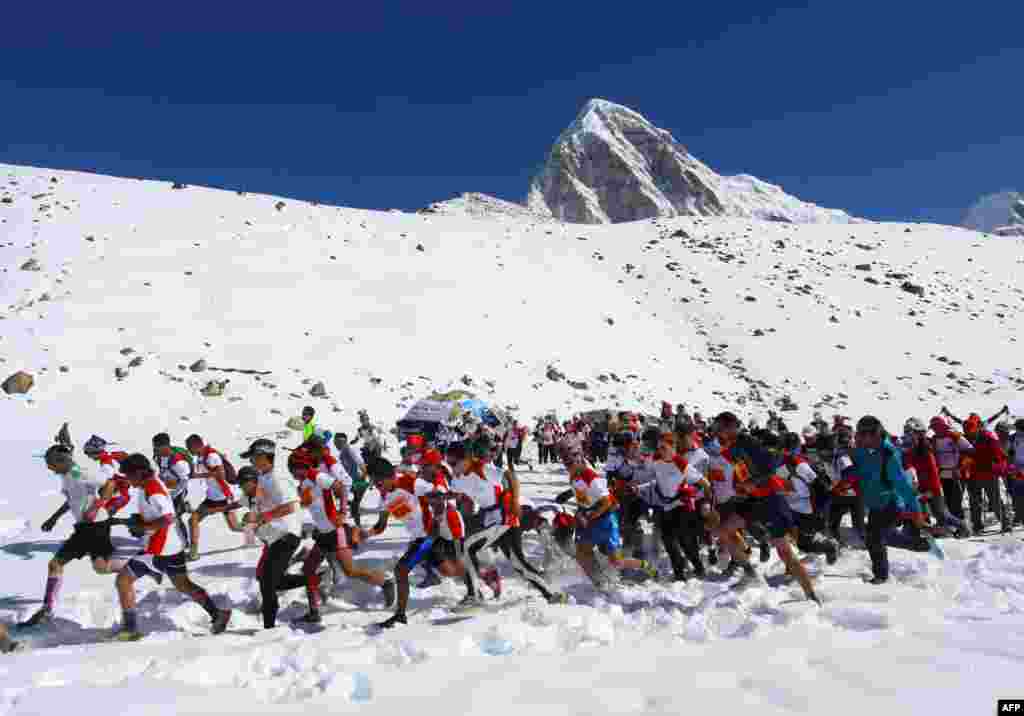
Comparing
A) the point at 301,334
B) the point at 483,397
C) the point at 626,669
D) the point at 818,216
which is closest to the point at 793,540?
the point at 626,669

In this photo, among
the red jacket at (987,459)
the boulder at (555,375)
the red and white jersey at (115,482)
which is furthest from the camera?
the boulder at (555,375)

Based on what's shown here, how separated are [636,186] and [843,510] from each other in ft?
580

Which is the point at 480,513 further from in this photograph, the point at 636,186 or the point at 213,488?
the point at 636,186

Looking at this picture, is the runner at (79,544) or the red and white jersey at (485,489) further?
the red and white jersey at (485,489)

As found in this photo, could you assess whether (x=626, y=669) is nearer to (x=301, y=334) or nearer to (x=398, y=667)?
(x=398, y=667)

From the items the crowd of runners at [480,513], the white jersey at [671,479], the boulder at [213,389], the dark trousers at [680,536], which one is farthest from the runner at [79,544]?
the boulder at [213,389]

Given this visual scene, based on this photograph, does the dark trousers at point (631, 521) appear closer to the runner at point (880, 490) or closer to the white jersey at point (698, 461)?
the white jersey at point (698, 461)

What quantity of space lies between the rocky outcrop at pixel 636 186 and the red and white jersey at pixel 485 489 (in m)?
167

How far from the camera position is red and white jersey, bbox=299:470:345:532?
21.3ft

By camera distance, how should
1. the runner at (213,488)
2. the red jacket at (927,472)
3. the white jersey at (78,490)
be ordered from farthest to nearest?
1. the red jacket at (927,472)
2. the runner at (213,488)
3. the white jersey at (78,490)

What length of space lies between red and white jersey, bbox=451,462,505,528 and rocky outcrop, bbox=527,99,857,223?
547 feet

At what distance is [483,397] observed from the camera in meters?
26.9

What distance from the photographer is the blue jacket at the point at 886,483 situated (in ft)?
22.0

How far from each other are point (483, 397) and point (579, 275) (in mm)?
19335
